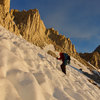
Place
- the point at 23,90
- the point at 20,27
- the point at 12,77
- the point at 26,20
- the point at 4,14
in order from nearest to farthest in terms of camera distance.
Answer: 1. the point at 23,90
2. the point at 12,77
3. the point at 4,14
4. the point at 20,27
5. the point at 26,20

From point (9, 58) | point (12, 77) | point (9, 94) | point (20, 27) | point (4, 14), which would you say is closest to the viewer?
point (9, 94)

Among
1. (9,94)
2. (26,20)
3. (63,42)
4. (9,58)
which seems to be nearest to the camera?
(9,94)

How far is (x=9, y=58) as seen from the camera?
3.62 meters

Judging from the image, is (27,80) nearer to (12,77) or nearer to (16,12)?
(12,77)

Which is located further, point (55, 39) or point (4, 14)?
point (55, 39)

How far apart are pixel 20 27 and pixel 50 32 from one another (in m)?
31.9

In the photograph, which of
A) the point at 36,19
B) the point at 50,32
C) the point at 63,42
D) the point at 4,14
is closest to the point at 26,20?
the point at 36,19

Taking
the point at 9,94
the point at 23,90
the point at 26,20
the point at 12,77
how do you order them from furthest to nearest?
the point at 26,20
the point at 12,77
the point at 23,90
the point at 9,94

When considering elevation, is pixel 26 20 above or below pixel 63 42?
above

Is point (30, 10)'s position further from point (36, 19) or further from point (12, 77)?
point (12, 77)

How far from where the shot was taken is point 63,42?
3034 inches

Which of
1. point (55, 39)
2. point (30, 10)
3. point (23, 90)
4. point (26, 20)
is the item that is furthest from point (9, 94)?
point (55, 39)

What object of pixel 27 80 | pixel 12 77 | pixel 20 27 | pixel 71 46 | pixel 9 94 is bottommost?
pixel 9 94

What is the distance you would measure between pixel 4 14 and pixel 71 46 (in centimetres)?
5765
